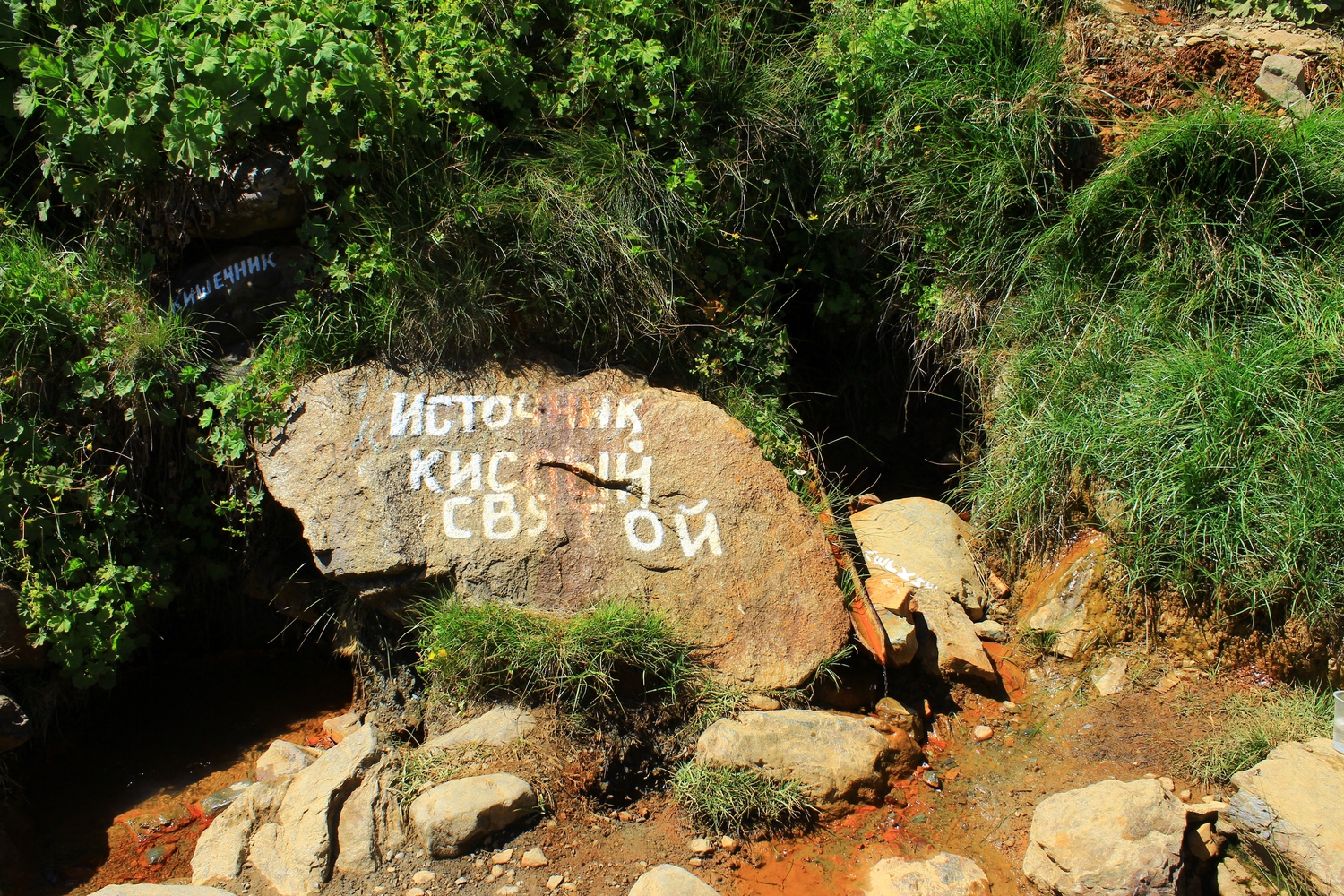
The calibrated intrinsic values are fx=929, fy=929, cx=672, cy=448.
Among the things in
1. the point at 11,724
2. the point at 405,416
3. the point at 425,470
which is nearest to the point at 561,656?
the point at 425,470

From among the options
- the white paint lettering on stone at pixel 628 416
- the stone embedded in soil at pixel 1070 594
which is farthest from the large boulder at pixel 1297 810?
the white paint lettering on stone at pixel 628 416

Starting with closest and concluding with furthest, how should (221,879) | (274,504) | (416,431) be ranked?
1. (221,879)
2. (416,431)
3. (274,504)

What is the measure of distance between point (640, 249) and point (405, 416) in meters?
1.10

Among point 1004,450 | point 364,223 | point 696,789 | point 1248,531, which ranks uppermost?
point 364,223

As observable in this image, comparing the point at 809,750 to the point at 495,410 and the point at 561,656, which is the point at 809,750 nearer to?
the point at 561,656

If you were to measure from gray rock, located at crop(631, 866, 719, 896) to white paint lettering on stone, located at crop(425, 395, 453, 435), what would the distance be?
1682 millimetres

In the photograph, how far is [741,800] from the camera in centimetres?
290

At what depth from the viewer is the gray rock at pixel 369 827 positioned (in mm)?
2717

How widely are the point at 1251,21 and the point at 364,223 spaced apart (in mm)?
4065

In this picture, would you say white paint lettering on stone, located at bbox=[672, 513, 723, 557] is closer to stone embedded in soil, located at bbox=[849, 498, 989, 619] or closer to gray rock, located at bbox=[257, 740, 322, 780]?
stone embedded in soil, located at bbox=[849, 498, 989, 619]

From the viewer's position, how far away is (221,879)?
2.73m

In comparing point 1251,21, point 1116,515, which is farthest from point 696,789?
point 1251,21

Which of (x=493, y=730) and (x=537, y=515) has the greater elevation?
(x=537, y=515)

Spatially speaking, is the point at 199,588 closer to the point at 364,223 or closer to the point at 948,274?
the point at 364,223
